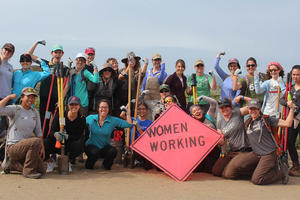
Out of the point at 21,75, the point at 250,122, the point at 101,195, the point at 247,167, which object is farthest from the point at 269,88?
the point at 21,75

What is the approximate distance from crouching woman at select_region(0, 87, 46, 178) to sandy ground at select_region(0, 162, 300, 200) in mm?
175

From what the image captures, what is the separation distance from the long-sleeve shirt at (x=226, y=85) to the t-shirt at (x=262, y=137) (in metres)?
1.61

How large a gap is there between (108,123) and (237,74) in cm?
295

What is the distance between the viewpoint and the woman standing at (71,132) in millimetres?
6305

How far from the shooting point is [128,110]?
258 inches

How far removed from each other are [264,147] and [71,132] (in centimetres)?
358

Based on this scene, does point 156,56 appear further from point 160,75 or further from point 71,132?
point 71,132

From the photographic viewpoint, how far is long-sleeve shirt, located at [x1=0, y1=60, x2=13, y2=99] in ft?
21.5

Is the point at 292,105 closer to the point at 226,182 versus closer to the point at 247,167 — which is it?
the point at 247,167

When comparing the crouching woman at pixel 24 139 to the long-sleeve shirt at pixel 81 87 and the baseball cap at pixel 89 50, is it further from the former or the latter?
the baseball cap at pixel 89 50

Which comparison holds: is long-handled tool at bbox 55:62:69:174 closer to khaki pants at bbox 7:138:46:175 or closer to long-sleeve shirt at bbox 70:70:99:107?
khaki pants at bbox 7:138:46:175

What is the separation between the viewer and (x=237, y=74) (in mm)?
7148

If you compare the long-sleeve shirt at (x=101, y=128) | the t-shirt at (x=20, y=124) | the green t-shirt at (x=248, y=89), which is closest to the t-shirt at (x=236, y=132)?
the green t-shirt at (x=248, y=89)

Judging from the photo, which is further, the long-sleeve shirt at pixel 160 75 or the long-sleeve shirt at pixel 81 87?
the long-sleeve shirt at pixel 160 75
